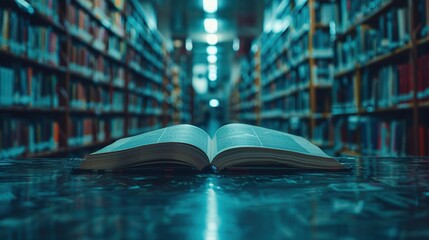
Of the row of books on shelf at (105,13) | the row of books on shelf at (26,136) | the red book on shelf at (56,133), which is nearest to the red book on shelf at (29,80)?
the row of books on shelf at (26,136)

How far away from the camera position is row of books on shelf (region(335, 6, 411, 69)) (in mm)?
2463

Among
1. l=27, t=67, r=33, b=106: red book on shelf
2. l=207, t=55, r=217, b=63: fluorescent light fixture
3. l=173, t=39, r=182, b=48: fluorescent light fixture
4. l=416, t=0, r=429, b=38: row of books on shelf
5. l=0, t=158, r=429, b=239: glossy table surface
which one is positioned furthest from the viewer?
l=207, t=55, r=217, b=63: fluorescent light fixture

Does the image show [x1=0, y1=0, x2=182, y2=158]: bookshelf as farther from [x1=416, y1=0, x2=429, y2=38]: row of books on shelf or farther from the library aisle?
[x1=416, y1=0, x2=429, y2=38]: row of books on shelf

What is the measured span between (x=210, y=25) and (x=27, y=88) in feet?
40.3

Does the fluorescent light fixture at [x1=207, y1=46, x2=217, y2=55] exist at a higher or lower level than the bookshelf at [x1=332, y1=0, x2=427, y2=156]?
higher

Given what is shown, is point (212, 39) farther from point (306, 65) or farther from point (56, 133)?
point (56, 133)

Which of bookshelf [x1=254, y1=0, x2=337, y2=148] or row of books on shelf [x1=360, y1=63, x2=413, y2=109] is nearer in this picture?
row of books on shelf [x1=360, y1=63, x2=413, y2=109]

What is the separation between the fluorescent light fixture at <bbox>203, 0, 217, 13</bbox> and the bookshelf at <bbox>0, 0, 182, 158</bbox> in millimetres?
5832

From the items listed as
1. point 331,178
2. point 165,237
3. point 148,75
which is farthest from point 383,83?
point 148,75

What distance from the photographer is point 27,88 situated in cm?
270

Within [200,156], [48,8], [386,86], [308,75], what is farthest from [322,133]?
[200,156]

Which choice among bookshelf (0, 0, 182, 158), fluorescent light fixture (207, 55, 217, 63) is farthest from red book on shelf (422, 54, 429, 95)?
fluorescent light fixture (207, 55, 217, 63)

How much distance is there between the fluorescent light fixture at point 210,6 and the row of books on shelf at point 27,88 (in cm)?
941

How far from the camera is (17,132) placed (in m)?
2.56
